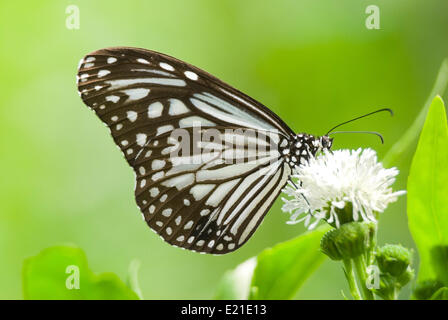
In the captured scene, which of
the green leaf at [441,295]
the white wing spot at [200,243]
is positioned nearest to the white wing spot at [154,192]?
the white wing spot at [200,243]

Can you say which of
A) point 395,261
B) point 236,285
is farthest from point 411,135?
point 236,285

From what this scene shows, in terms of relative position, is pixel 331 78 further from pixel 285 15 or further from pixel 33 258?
pixel 33 258

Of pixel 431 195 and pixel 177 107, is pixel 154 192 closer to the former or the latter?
pixel 177 107

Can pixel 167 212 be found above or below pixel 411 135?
below

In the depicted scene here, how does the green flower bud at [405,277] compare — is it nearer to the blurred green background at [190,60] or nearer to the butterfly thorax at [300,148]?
the butterfly thorax at [300,148]

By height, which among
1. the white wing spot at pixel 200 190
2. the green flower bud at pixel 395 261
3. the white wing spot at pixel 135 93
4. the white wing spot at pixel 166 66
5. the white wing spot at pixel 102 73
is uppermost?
the white wing spot at pixel 166 66

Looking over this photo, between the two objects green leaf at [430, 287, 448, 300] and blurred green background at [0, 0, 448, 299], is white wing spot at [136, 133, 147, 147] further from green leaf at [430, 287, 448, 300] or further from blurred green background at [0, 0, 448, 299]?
blurred green background at [0, 0, 448, 299]

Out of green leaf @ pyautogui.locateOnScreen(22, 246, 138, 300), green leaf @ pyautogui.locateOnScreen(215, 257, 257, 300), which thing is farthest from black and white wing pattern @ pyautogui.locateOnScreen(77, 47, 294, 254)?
green leaf @ pyautogui.locateOnScreen(22, 246, 138, 300)
